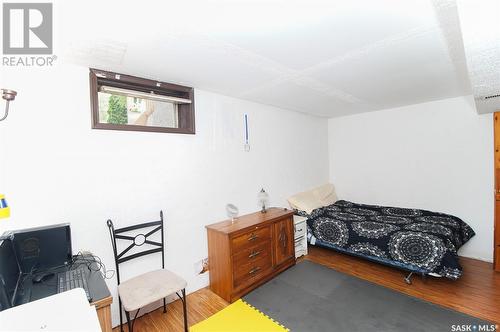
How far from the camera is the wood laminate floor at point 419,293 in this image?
2.11 m

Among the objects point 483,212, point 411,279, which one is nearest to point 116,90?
point 411,279

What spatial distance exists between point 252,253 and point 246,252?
0.10 m

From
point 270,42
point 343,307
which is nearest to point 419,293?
point 343,307

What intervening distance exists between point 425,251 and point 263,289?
6.05 ft

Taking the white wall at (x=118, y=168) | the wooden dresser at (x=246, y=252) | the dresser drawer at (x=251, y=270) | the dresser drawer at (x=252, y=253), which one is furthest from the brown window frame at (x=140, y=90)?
the dresser drawer at (x=251, y=270)

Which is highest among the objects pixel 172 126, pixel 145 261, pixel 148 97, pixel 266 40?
pixel 266 40

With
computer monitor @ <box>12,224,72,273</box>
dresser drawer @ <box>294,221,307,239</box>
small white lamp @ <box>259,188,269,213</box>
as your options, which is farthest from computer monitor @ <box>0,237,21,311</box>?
dresser drawer @ <box>294,221,307,239</box>

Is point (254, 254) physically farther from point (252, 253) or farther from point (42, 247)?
point (42, 247)

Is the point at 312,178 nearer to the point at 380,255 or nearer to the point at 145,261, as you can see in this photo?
the point at 380,255

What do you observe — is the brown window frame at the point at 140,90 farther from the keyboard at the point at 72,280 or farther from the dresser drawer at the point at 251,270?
the dresser drawer at the point at 251,270

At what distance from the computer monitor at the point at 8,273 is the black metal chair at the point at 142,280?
656 mm

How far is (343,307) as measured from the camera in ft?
7.29

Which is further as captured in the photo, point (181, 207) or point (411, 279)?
point (411, 279)

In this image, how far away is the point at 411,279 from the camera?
268 centimetres
